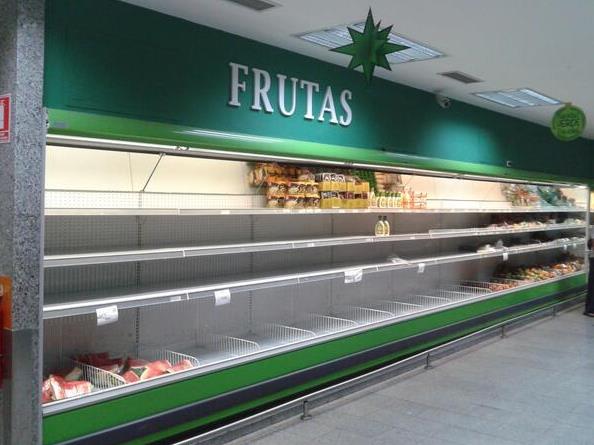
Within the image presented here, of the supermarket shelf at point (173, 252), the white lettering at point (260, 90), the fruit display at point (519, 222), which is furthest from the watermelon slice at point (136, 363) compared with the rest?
the fruit display at point (519, 222)

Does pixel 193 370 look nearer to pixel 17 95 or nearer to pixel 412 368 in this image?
pixel 17 95

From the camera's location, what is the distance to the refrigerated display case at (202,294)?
3406 millimetres

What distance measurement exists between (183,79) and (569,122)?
16.3 feet

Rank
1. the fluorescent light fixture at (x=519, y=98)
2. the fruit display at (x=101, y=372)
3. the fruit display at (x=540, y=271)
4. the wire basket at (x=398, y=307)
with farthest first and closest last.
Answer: the fruit display at (x=540, y=271)
the fluorescent light fixture at (x=519, y=98)
the wire basket at (x=398, y=307)
the fruit display at (x=101, y=372)

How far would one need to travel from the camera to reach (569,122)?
22.7 ft

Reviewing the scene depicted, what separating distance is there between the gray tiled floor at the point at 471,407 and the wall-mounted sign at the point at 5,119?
7.79ft

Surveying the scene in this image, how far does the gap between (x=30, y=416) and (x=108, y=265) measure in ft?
4.12

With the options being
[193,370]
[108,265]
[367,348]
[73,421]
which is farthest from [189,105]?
[367,348]

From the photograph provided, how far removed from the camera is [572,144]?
10570 millimetres

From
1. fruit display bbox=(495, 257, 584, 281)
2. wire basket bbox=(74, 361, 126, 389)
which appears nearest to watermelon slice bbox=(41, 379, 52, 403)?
wire basket bbox=(74, 361, 126, 389)

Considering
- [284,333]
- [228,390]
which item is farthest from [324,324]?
[228,390]

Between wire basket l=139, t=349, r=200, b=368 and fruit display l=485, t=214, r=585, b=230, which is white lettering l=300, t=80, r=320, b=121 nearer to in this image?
wire basket l=139, t=349, r=200, b=368

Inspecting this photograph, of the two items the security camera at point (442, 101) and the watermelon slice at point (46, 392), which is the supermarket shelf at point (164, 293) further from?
the security camera at point (442, 101)

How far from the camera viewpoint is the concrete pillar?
2912 millimetres
